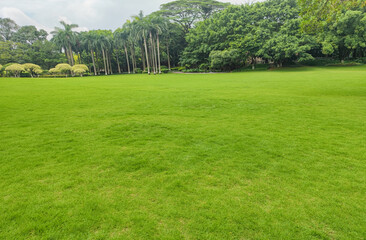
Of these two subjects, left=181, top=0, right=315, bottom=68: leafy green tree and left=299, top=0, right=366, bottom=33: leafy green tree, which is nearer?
left=299, top=0, right=366, bottom=33: leafy green tree

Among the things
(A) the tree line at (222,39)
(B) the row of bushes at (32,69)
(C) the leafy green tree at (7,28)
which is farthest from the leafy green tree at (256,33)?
(C) the leafy green tree at (7,28)

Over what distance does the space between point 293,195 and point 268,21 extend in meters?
45.3

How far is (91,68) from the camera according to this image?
5959 centimetres

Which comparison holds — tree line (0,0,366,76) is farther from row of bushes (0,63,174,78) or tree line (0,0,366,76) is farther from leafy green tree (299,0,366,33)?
leafy green tree (299,0,366,33)

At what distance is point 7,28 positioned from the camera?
66938 mm

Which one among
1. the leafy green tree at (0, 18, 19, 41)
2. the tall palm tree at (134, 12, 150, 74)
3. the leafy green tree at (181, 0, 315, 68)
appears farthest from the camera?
the leafy green tree at (0, 18, 19, 41)

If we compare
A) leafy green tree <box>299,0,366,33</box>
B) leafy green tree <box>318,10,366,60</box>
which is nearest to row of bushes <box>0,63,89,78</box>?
leafy green tree <box>299,0,366,33</box>

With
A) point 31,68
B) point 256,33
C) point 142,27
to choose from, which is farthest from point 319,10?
point 31,68

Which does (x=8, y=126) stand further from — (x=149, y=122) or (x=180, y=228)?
(x=180, y=228)

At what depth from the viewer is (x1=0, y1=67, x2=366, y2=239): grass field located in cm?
265

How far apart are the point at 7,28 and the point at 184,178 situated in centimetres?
9278

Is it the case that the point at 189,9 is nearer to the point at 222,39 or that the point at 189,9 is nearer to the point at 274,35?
the point at 222,39

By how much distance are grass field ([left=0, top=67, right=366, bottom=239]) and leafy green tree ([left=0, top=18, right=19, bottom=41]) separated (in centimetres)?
8489

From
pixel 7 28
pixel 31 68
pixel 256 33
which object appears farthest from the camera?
pixel 7 28
